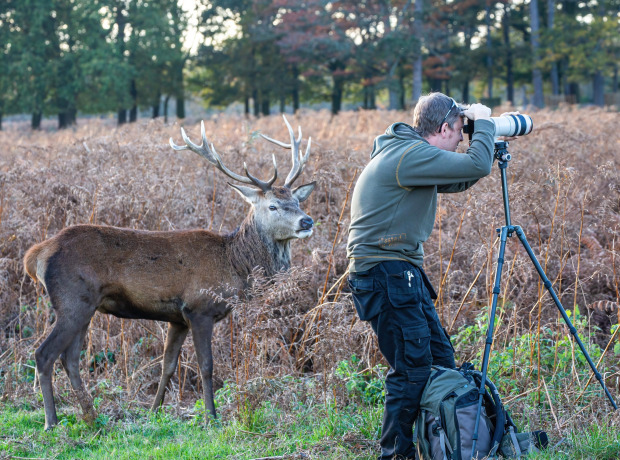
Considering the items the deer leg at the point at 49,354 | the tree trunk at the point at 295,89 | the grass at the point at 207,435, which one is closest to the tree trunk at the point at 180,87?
the tree trunk at the point at 295,89

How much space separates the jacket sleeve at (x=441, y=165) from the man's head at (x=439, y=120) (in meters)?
0.20

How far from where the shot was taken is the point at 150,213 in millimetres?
7691

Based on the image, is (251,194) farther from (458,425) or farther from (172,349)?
(458,425)

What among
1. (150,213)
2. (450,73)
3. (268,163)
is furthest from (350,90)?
(150,213)

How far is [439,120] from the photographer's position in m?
4.05

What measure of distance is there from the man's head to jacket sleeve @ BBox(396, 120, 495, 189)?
20 cm

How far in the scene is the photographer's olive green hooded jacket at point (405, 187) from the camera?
3.85 metres

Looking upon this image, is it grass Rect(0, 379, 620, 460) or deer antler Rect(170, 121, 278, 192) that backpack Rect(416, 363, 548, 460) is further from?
deer antler Rect(170, 121, 278, 192)

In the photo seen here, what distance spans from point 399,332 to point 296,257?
3710mm

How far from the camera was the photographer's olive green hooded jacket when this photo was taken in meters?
3.85

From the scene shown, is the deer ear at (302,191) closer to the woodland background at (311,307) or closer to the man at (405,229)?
the woodland background at (311,307)

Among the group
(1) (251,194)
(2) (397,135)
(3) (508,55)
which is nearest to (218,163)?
(1) (251,194)

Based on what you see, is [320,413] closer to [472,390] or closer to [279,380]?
[279,380]

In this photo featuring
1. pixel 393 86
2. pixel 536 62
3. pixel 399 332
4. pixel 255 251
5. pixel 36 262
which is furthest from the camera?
pixel 536 62
